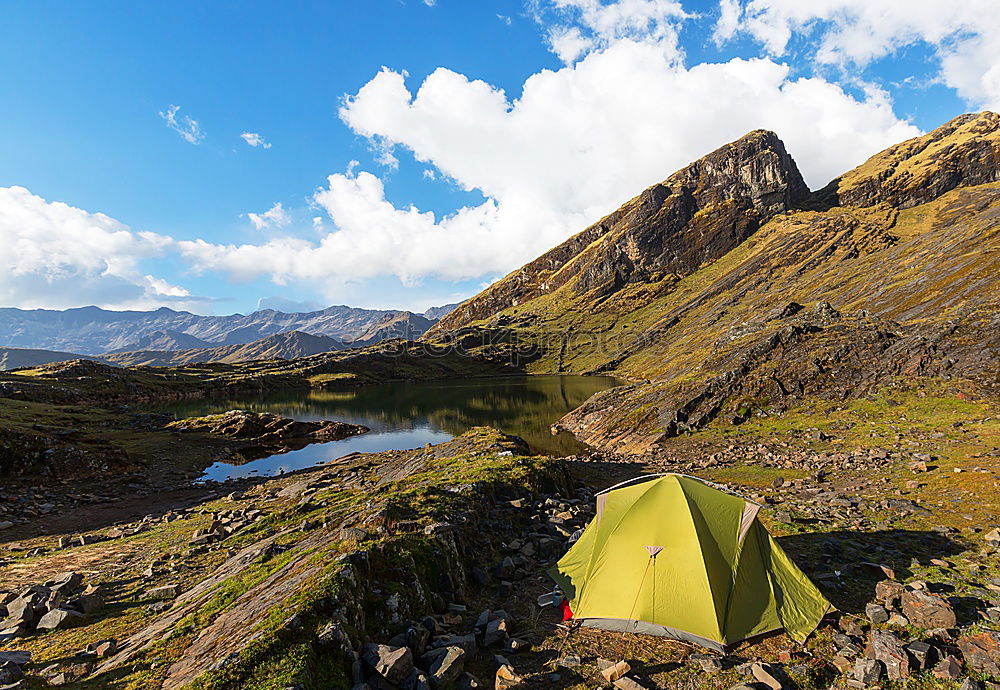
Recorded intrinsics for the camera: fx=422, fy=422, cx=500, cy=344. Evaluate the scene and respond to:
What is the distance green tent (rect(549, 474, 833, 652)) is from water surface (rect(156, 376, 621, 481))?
111ft

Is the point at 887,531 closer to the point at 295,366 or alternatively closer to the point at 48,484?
the point at 48,484

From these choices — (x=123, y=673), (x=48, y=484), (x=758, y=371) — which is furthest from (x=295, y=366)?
(x=123, y=673)

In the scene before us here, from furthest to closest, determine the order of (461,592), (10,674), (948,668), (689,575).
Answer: (461,592) < (689,575) < (948,668) < (10,674)

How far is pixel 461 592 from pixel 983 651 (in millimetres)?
12502

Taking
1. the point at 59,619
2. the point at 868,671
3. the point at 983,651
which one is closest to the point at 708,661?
the point at 868,671

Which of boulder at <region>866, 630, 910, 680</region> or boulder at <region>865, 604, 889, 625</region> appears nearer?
boulder at <region>866, 630, 910, 680</region>

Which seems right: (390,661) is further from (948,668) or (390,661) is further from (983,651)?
(983,651)

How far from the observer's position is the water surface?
52531 millimetres

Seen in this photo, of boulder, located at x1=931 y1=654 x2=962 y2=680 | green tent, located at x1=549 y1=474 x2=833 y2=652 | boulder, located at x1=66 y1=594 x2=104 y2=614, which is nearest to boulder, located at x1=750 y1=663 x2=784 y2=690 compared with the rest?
green tent, located at x1=549 y1=474 x2=833 y2=652

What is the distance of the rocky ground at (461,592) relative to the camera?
8.94 meters

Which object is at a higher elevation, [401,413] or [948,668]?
[948,668]

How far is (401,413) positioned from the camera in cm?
9600

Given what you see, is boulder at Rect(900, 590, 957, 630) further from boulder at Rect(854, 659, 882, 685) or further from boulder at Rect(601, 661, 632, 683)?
boulder at Rect(601, 661, 632, 683)

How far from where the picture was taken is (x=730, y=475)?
93.7 feet
